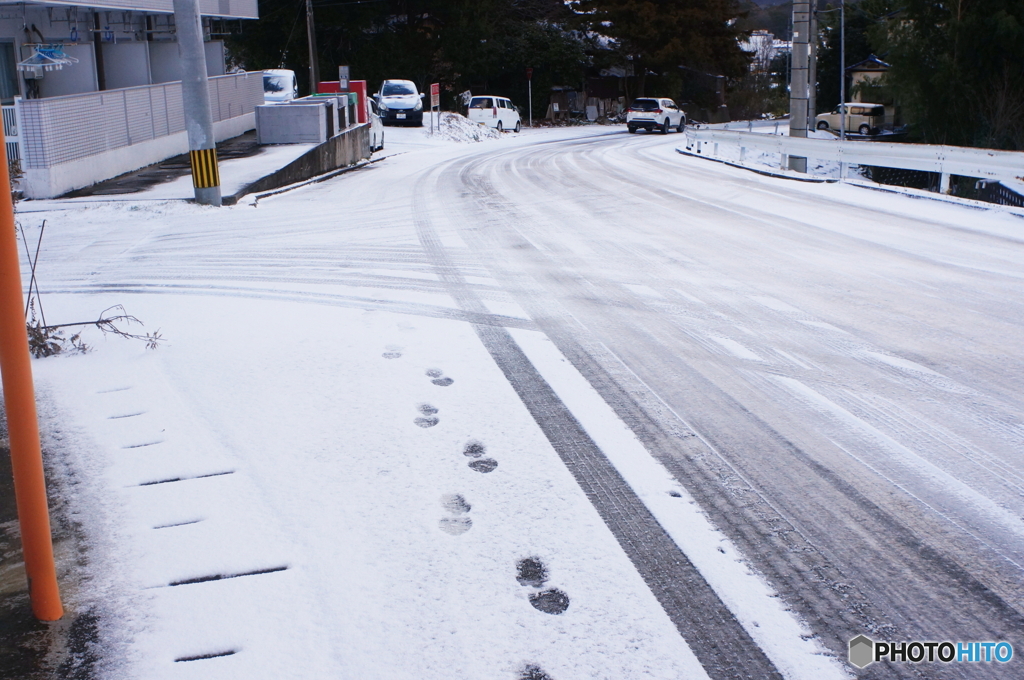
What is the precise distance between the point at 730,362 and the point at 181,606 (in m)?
4.07

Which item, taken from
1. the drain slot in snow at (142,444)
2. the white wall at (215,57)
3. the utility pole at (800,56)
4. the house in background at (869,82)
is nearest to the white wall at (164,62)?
the white wall at (215,57)

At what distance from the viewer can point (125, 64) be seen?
1075 inches

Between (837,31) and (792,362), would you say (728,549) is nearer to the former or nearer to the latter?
(792,362)

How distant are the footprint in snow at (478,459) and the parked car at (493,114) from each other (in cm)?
4050

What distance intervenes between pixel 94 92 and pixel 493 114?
27.6 meters

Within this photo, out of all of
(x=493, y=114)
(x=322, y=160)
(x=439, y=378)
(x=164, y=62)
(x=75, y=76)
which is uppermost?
(x=164, y=62)

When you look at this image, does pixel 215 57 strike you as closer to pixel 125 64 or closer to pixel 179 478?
pixel 125 64

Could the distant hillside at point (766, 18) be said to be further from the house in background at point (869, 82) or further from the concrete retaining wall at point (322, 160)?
the concrete retaining wall at point (322, 160)

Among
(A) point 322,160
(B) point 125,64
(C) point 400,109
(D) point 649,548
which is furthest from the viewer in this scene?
(C) point 400,109

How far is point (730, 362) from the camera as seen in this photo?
644 cm

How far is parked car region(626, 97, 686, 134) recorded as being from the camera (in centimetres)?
4328

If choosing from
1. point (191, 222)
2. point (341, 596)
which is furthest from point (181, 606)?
point (191, 222)

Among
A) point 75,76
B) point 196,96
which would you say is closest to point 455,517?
point 196,96

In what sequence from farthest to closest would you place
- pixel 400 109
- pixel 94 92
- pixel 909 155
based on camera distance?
1. pixel 400 109
2. pixel 94 92
3. pixel 909 155
